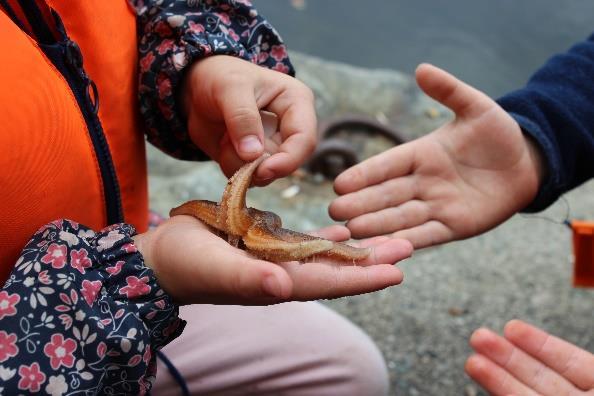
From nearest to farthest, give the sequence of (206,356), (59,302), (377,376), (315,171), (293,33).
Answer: (59,302) < (206,356) < (377,376) < (315,171) < (293,33)

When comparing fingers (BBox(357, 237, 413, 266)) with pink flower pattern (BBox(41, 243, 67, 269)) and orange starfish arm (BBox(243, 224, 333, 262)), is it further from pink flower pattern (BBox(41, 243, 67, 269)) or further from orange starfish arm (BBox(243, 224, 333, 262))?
pink flower pattern (BBox(41, 243, 67, 269))

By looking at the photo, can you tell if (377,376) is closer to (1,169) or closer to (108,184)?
(108,184)

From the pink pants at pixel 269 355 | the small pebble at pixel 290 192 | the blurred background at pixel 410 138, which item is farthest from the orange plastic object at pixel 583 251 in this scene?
the small pebble at pixel 290 192

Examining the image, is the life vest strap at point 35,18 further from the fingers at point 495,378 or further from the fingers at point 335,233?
the fingers at point 495,378

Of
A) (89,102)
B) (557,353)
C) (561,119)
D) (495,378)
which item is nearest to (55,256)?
(89,102)

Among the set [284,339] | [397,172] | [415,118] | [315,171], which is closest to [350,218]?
[397,172]

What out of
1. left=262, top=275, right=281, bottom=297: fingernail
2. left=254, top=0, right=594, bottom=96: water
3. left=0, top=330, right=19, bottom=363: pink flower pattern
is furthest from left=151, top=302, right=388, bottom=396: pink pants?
left=254, top=0, right=594, bottom=96: water
